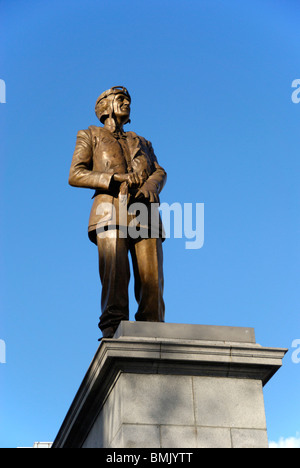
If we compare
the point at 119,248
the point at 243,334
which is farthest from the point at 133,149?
the point at 243,334

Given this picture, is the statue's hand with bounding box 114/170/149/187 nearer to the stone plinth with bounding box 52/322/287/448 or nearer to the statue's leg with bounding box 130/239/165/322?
the statue's leg with bounding box 130/239/165/322

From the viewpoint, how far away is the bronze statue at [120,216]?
38.4 feet

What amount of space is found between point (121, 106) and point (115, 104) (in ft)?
0.35

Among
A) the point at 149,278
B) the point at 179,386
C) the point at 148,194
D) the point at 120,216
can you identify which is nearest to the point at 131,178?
the point at 148,194

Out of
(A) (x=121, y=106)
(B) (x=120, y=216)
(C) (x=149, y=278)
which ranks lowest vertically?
(C) (x=149, y=278)

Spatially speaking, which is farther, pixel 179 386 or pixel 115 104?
pixel 115 104

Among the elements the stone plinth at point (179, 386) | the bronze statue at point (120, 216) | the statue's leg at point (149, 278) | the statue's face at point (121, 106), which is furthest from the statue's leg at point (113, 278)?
the statue's face at point (121, 106)

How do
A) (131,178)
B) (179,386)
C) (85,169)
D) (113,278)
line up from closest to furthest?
(179,386)
(113,278)
(131,178)
(85,169)

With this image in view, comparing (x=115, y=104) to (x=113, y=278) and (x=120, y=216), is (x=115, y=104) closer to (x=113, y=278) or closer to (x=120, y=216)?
(x=120, y=216)

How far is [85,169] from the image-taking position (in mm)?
12539

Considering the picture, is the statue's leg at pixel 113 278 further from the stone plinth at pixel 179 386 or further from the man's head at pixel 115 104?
the man's head at pixel 115 104

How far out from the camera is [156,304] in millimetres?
11773

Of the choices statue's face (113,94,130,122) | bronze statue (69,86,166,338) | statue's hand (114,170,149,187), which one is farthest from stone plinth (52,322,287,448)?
statue's face (113,94,130,122)

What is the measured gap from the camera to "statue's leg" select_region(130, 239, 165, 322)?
11750 mm
